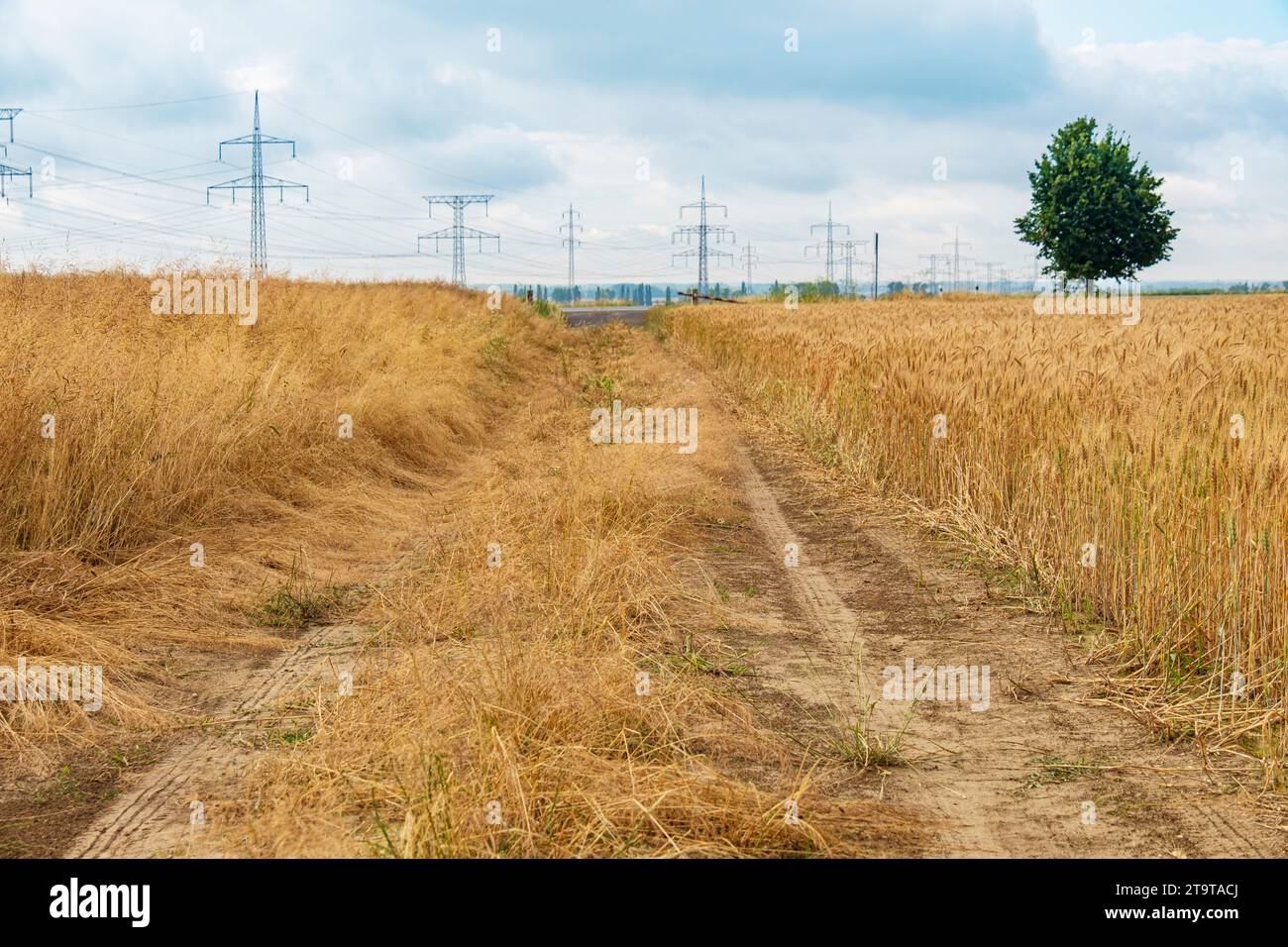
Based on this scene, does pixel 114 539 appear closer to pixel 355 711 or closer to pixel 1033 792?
pixel 355 711

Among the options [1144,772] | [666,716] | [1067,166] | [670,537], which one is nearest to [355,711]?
[666,716]

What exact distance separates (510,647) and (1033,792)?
235cm

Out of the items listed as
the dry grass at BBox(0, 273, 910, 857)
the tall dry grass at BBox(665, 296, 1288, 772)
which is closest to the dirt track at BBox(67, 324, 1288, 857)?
the dry grass at BBox(0, 273, 910, 857)

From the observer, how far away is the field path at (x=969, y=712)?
Answer: 3.78 metres

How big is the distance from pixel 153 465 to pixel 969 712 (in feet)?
18.6

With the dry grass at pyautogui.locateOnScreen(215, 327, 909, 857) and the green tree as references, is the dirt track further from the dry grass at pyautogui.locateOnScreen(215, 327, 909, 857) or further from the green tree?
the green tree

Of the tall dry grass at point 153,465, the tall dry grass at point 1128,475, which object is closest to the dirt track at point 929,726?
the tall dry grass at point 1128,475

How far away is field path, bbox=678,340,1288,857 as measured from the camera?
378 centimetres

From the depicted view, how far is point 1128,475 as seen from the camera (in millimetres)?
6070

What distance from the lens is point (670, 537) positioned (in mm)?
8406

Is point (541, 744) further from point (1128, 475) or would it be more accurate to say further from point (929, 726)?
point (1128, 475)

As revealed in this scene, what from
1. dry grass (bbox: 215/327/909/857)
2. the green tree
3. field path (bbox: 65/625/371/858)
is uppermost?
the green tree

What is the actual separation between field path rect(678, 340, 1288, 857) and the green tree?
58905 mm

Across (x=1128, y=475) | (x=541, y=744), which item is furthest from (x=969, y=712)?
(x=541, y=744)
